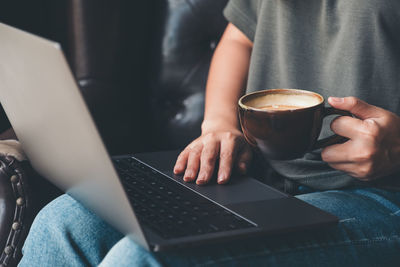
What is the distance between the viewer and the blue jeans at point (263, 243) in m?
0.67

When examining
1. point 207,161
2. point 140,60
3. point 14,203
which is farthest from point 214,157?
point 140,60

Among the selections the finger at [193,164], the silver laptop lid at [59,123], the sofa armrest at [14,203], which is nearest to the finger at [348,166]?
the finger at [193,164]

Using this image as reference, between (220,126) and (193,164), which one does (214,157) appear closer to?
(193,164)

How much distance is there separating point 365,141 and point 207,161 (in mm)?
239

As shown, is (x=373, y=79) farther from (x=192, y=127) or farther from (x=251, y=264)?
(x=192, y=127)

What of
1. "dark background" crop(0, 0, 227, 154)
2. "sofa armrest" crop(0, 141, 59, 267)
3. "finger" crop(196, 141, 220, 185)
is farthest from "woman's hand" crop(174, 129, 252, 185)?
"dark background" crop(0, 0, 227, 154)

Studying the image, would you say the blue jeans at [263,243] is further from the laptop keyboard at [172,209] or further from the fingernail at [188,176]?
the fingernail at [188,176]

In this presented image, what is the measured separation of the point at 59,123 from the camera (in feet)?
2.13

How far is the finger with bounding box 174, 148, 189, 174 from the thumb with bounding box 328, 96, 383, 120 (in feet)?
0.86

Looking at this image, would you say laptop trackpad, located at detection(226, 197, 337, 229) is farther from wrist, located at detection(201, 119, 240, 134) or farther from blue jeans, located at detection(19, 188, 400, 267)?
wrist, located at detection(201, 119, 240, 134)

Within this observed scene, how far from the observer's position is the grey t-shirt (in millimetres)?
869

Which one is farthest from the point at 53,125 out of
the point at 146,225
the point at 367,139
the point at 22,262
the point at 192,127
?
the point at 192,127

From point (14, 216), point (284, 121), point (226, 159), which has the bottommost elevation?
point (14, 216)

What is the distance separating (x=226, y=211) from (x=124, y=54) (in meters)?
0.75
